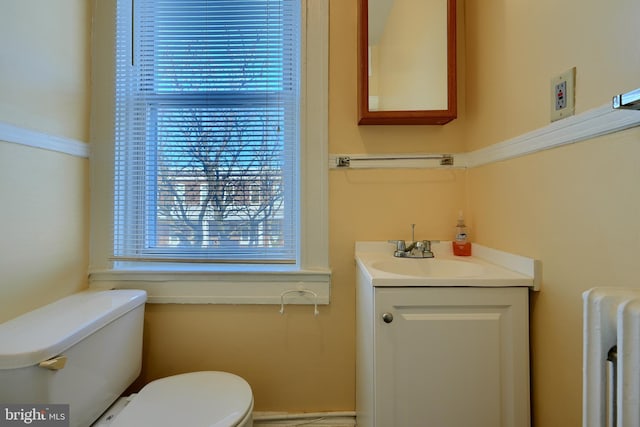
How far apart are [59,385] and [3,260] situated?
0.47 m

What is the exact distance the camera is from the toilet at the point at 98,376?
0.78m

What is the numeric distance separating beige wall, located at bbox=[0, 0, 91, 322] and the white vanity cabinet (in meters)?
1.23

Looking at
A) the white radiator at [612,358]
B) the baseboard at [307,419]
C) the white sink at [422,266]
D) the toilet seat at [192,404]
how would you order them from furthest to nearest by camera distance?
the baseboard at [307,419] < the white sink at [422,266] < the toilet seat at [192,404] < the white radiator at [612,358]

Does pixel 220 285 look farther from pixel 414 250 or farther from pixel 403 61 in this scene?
pixel 403 61

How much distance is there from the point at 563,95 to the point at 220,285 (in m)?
1.41

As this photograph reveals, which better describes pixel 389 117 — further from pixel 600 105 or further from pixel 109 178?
pixel 109 178

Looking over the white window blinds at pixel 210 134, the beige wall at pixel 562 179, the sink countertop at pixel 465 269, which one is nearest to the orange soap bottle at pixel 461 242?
the sink countertop at pixel 465 269

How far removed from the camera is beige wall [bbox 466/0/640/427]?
66 cm

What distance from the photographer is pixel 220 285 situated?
137 cm

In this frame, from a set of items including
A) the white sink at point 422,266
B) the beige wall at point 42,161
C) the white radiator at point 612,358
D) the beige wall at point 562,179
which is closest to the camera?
the white radiator at point 612,358

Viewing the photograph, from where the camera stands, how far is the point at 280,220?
1.42 m

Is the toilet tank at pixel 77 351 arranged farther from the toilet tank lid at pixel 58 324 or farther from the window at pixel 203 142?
the window at pixel 203 142

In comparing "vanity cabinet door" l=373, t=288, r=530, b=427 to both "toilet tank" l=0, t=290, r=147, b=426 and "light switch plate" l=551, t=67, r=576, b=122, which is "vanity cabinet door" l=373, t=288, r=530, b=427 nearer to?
"light switch plate" l=551, t=67, r=576, b=122

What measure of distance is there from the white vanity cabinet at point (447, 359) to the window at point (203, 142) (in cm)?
57
